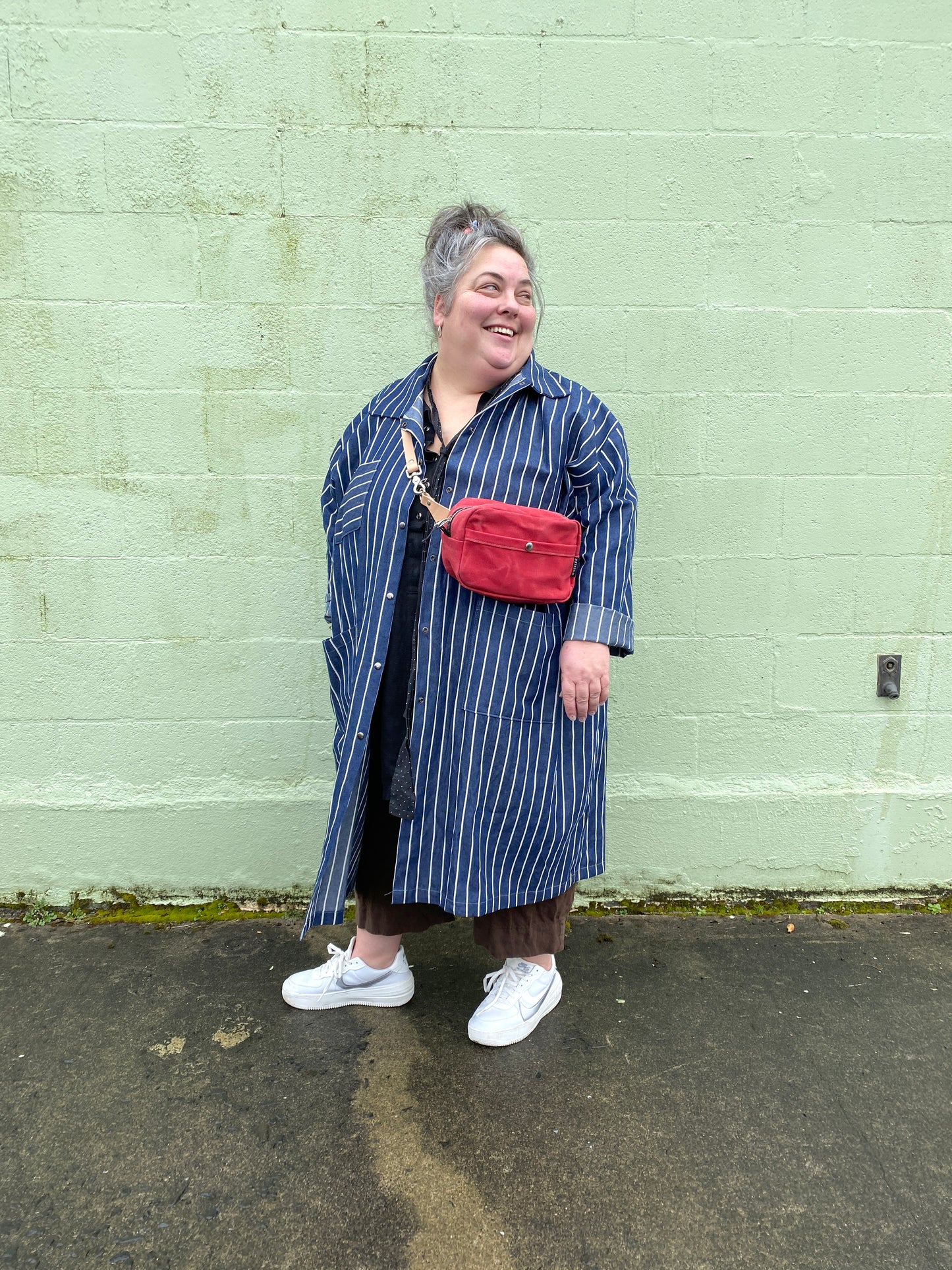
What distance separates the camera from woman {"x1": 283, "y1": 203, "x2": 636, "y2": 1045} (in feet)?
6.59

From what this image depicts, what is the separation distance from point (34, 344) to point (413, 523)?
1.40 metres

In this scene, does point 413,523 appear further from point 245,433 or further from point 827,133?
point 827,133

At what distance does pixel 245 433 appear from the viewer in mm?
2643

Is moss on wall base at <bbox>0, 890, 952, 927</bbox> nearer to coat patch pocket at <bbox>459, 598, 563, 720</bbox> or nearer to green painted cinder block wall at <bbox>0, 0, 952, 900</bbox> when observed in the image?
green painted cinder block wall at <bbox>0, 0, 952, 900</bbox>

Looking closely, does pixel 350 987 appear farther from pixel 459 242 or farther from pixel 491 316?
pixel 459 242

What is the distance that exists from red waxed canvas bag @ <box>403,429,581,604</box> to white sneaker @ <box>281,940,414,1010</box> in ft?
3.64

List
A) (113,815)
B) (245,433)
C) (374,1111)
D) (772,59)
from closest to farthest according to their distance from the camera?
(374,1111) → (772,59) → (245,433) → (113,815)

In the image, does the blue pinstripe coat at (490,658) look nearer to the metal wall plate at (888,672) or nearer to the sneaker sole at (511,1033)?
the sneaker sole at (511,1033)

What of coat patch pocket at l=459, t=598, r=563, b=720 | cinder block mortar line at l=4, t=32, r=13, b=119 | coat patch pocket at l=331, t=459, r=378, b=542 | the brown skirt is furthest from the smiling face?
cinder block mortar line at l=4, t=32, r=13, b=119

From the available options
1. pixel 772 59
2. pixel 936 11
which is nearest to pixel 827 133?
pixel 772 59

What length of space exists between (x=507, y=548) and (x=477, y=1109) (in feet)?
4.18

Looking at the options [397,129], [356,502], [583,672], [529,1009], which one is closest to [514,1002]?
[529,1009]

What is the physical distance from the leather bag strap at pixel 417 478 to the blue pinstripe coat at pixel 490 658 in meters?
0.02

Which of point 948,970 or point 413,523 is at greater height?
point 413,523
